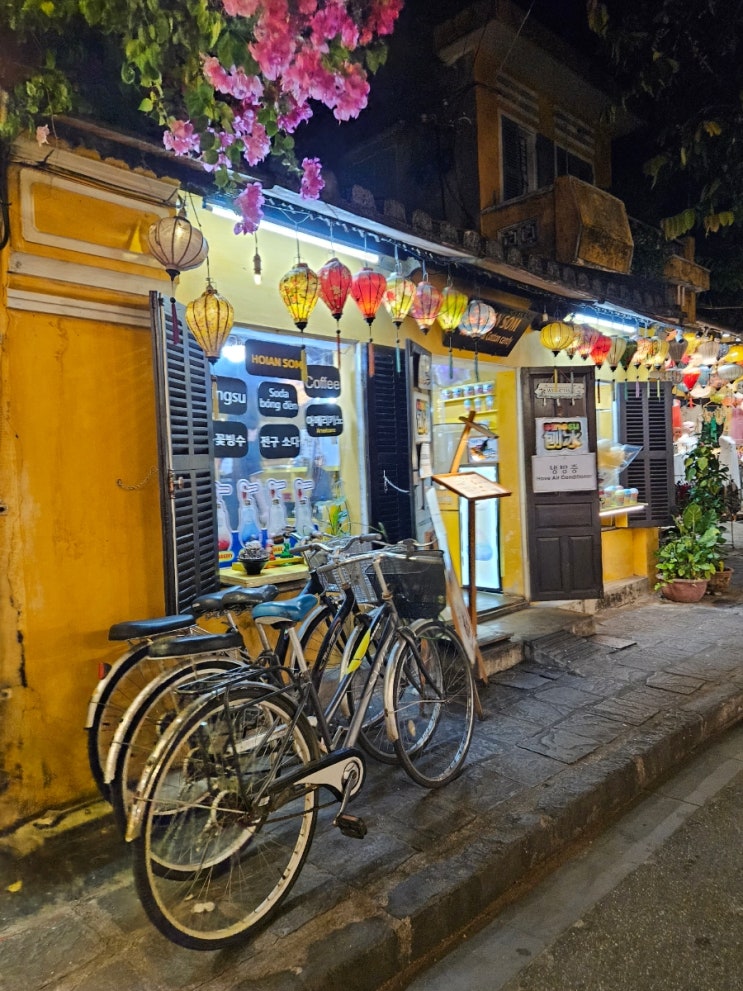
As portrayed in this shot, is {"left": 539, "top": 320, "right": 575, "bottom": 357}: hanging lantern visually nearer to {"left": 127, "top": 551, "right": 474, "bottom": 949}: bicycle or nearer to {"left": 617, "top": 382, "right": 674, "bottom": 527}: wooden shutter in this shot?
{"left": 617, "top": 382, "right": 674, "bottom": 527}: wooden shutter

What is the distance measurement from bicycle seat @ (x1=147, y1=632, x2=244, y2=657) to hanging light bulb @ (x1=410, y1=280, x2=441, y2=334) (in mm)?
3957

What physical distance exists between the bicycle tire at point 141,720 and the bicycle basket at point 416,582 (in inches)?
44.8

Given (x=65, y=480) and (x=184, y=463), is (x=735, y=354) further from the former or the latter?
(x=65, y=480)

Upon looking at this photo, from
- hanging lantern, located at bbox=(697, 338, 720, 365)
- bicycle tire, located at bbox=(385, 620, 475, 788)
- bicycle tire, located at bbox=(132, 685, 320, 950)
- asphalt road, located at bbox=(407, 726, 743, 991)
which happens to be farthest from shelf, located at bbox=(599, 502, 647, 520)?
bicycle tire, located at bbox=(132, 685, 320, 950)

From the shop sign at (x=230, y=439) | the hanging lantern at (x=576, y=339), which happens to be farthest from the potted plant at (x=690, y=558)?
the shop sign at (x=230, y=439)

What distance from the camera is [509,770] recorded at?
468 cm

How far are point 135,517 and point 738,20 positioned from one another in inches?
397

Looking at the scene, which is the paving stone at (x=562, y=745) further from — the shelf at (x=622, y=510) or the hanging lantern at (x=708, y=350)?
the hanging lantern at (x=708, y=350)

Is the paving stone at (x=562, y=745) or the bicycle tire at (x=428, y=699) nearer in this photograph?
the bicycle tire at (x=428, y=699)

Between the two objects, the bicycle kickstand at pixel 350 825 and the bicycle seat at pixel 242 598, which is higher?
the bicycle seat at pixel 242 598

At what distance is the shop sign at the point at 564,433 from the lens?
874cm

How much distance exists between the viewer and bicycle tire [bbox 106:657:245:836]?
3.04m

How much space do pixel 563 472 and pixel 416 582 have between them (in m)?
4.95

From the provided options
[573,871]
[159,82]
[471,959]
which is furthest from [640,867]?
[159,82]
